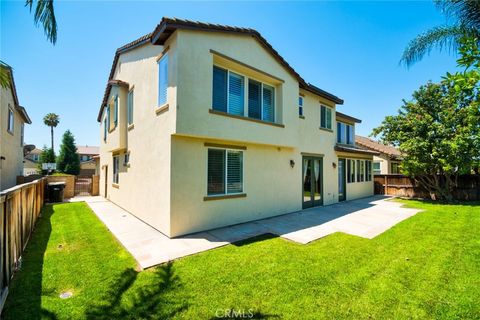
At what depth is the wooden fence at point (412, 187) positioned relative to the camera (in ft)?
53.9

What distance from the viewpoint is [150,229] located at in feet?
27.5

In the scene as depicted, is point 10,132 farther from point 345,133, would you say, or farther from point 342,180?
point 345,133

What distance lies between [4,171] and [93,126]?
901cm

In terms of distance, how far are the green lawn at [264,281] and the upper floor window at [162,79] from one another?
522 centimetres

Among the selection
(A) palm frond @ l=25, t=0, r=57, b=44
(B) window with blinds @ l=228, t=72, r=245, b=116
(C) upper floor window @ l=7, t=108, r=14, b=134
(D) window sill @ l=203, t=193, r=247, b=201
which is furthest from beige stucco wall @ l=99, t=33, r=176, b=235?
(C) upper floor window @ l=7, t=108, r=14, b=134

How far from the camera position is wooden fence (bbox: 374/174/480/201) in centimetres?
1642

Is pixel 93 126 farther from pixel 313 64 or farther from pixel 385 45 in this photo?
pixel 385 45

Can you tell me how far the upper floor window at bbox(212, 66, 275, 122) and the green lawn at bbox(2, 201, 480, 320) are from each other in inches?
203

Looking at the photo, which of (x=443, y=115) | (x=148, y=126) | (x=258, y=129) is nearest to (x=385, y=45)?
(x=443, y=115)

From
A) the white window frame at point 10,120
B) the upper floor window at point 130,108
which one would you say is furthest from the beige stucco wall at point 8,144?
the upper floor window at point 130,108

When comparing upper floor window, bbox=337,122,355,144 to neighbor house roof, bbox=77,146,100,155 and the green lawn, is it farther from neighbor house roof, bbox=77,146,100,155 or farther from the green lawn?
neighbor house roof, bbox=77,146,100,155

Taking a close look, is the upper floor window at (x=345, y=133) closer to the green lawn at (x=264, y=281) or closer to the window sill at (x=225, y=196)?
the green lawn at (x=264, y=281)

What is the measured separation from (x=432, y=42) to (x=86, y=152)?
70.7m

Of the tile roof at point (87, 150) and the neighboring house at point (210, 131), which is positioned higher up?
the tile roof at point (87, 150)
